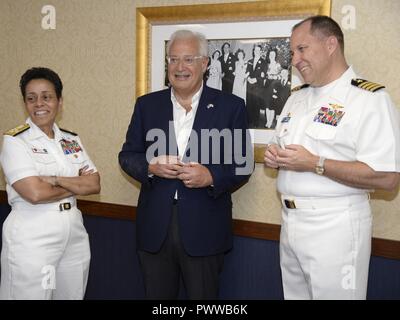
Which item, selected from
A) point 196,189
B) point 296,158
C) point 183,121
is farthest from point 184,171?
point 296,158

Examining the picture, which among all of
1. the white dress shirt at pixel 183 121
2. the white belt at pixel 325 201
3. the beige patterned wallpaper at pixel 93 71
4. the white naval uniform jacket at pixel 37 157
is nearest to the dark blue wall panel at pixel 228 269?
the beige patterned wallpaper at pixel 93 71

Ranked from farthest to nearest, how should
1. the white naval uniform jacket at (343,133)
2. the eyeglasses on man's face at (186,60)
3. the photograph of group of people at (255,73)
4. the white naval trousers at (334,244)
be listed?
1. the photograph of group of people at (255,73)
2. the eyeglasses on man's face at (186,60)
3. the white naval trousers at (334,244)
4. the white naval uniform jacket at (343,133)

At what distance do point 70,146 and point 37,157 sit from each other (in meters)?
0.24

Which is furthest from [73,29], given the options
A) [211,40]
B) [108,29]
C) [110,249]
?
[110,249]

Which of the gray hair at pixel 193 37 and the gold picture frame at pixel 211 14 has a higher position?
the gold picture frame at pixel 211 14

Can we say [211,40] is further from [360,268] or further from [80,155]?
[360,268]

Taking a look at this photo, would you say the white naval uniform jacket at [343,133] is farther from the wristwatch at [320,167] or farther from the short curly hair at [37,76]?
the short curly hair at [37,76]

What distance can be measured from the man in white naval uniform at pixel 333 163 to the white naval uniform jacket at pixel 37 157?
1113 millimetres

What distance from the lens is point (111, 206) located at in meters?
3.39

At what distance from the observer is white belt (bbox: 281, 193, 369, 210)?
87.4 inches

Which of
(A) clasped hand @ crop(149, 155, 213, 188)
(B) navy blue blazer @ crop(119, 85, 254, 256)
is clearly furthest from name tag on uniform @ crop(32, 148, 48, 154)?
(A) clasped hand @ crop(149, 155, 213, 188)

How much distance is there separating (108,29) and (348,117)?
1865 mm

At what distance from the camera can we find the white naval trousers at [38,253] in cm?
237

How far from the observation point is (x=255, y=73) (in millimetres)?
2855
